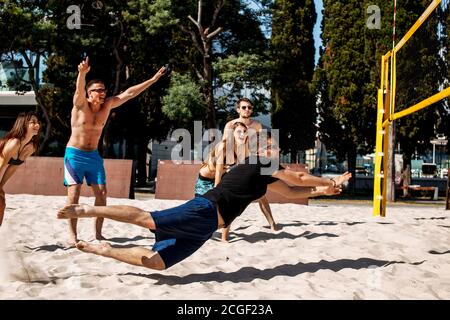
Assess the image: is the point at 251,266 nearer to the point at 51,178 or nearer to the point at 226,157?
the point at 226,157

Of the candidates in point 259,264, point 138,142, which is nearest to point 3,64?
point 138,142

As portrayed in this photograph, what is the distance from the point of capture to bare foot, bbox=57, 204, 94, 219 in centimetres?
359

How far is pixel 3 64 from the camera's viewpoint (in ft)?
76.9

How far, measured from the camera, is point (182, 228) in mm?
3959

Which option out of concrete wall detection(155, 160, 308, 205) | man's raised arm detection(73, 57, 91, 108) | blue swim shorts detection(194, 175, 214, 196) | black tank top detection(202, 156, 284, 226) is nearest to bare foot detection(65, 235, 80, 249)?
man's raised arm detection(73, 57, 91, 108)

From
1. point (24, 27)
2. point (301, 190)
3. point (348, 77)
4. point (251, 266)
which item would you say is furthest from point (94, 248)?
point (348, 77)

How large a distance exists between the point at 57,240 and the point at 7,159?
→ 104 centimetres

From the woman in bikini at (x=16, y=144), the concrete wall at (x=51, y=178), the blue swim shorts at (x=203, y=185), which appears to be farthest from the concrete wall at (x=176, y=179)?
the woman in bikini at (x=16, y=144)

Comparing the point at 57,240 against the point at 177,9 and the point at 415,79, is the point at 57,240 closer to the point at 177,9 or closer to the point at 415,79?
the point at 415,79

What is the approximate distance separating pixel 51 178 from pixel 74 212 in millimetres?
10556

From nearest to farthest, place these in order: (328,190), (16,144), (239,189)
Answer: (239,189) < (328,190) < (16,144)

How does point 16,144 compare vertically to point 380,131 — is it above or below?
below

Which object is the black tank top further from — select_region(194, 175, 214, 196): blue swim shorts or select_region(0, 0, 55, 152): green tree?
select_region(0, 0, 55, 152): green tree

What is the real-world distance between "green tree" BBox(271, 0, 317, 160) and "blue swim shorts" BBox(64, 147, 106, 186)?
1823cm
